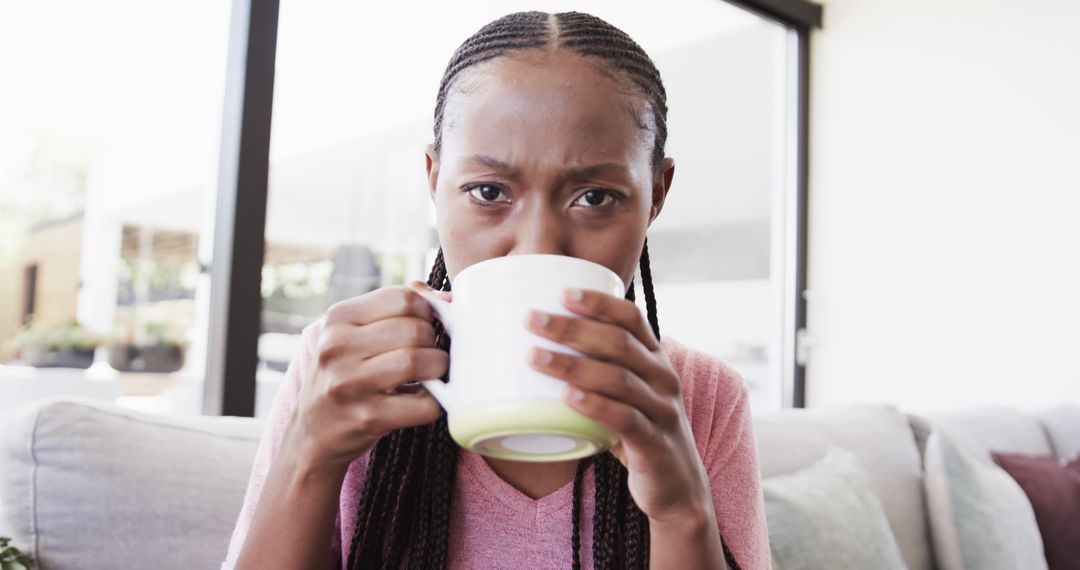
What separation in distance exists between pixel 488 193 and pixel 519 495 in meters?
0.34

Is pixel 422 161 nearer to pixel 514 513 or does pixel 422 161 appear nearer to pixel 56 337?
pixel 56 337

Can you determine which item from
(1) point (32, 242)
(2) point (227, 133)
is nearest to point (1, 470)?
(1) point (32, 242)

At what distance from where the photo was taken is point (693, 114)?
3.63m

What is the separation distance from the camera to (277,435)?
881 mm

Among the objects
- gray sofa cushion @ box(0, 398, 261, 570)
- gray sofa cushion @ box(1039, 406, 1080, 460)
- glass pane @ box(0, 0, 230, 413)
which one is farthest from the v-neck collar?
gray sofa cushion @ box(1039, 406, 1080, 460)

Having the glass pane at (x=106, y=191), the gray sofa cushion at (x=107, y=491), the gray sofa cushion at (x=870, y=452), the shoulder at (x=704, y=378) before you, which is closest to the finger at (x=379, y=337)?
the shoulder at (x=704, y=378)

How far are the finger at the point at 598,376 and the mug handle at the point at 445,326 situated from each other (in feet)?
0.26

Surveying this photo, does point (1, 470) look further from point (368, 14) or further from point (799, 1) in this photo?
point (799, 1)

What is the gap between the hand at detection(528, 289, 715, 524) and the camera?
529 mm

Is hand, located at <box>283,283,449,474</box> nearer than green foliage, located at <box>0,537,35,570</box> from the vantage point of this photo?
Yes

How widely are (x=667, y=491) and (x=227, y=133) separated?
192 centimetres

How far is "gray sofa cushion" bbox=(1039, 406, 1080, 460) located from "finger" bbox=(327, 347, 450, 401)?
Result: 269 cm

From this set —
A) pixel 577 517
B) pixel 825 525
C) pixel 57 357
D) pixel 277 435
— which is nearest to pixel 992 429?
pixel 825 525

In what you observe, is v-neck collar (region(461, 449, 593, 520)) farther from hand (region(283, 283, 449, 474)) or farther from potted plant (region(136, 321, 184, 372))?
potted plant (region(136, 321, 184, 372))
